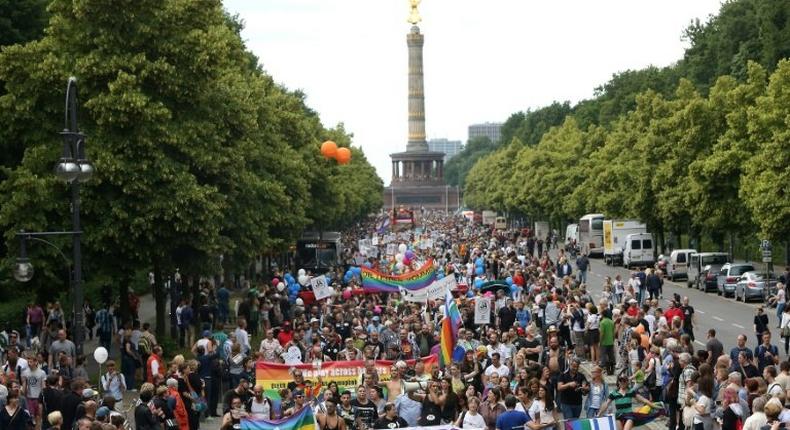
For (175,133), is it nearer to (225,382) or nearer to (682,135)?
(225,382)

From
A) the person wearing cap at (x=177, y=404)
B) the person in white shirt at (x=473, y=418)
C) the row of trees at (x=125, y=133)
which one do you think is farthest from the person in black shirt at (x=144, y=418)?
the row of trees at (x=125, y=133)

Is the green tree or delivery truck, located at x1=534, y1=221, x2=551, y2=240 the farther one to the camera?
delivery truck, located at x1=534, y1=221, x2=551, y2=240

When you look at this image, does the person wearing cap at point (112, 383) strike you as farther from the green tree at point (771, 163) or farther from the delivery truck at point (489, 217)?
the delivery truck at point (489, 217)

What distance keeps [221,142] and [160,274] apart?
12.1ft

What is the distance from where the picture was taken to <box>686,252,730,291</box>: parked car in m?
56.2

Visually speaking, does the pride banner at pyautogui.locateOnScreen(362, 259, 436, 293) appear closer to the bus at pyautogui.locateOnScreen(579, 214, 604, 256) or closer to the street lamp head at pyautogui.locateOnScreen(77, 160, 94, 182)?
the street lamp head at pyautogui.locateOnScreen(77, 160, 94, 182)

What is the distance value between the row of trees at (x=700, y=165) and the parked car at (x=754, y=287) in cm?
243

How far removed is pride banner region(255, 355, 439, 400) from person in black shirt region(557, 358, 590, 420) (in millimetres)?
2456

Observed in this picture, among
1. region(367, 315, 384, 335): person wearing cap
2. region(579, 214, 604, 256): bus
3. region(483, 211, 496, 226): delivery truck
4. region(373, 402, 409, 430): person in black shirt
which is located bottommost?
region(373, 402, 409, 430): person in black shirt

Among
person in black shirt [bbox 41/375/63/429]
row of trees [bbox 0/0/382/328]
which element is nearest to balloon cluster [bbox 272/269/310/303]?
row of trees [bbox 0/0/382/328]

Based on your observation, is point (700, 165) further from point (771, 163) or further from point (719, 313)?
point (719, 313)

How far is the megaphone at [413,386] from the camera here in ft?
71.3

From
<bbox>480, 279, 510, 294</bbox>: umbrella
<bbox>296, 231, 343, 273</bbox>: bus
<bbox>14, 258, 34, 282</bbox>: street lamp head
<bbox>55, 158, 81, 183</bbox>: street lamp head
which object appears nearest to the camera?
<bbox>55, 158, 81, 183</bbox>: street lamp head

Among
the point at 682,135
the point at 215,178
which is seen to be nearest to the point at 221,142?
the point at 215,178
